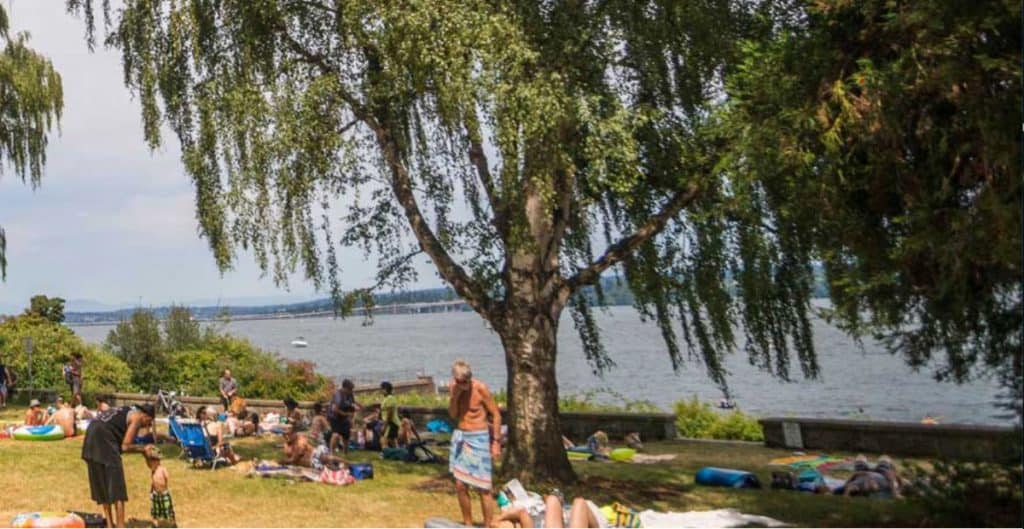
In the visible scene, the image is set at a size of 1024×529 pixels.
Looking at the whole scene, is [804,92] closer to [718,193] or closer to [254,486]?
[718,193]

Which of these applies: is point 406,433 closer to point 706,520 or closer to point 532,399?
point 532,399

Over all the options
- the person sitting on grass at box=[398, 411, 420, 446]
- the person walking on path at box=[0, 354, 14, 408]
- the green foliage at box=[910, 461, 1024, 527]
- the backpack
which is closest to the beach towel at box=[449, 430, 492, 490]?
the green foliage at box=[910, 461, 1024, 527]

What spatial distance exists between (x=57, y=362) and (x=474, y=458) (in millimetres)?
24782

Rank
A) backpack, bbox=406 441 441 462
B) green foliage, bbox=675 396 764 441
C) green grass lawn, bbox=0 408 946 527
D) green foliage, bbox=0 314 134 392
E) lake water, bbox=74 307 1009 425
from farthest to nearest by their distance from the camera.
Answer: lake water, bbox=74 307 1009 425 → green foliage, bbox=0 314 134 392 → green foliage, bbox=675 396 764 441 → backpack, bbox=406 441 441 462 → green grass lawn, bbox=0 408 946 527

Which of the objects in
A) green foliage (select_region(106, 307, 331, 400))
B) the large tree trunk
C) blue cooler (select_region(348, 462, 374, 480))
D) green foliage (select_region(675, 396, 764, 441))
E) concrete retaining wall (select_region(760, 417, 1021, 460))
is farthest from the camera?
green foliage (select_region(106, 307, 331, 400))

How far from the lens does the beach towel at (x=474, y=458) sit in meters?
9.11

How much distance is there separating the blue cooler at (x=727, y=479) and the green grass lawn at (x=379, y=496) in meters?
0.17

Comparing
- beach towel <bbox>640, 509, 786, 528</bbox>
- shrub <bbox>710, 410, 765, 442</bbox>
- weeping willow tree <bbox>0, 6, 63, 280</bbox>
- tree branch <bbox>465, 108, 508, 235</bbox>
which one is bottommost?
shrub <bbox>710, 410, 765, 442</bbox>

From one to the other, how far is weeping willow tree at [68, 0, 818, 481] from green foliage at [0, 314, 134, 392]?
58.7 feet

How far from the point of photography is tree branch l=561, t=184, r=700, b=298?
11.5m

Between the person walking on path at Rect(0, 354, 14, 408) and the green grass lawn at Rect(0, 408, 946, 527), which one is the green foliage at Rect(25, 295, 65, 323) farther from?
the green grass lawn at Rect(0, 408, 946, 527)

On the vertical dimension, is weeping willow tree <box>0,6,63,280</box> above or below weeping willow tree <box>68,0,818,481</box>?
above

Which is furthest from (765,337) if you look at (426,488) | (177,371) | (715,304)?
(177,371)

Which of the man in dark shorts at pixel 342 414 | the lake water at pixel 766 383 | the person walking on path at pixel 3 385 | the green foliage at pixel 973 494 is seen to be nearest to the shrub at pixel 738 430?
the lake water at pixel 766 383
